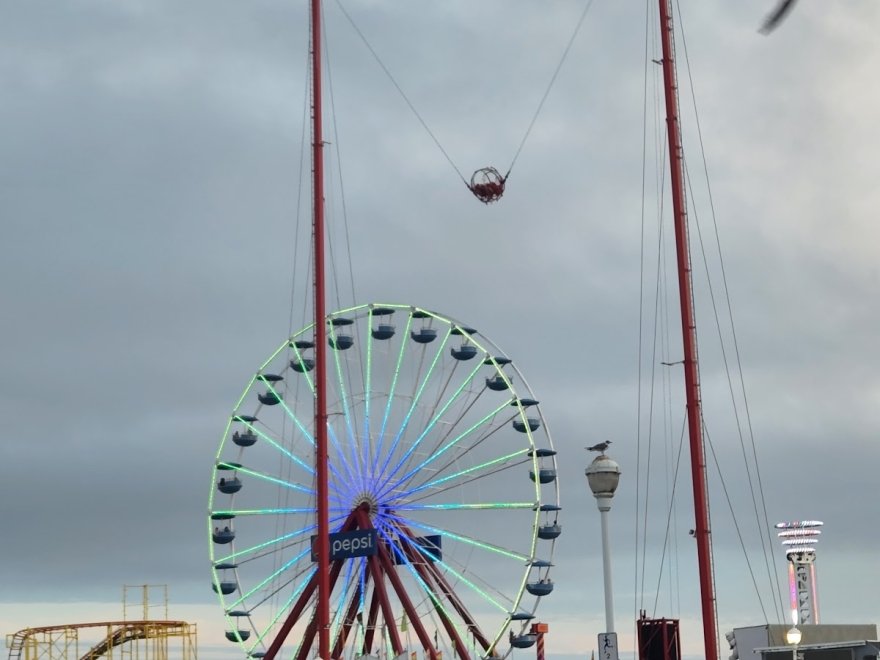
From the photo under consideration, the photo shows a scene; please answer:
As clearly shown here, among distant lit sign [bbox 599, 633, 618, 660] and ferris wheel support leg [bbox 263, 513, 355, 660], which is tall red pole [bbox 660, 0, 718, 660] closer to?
distant lit sign [bbox 599, 633, 618, 660]

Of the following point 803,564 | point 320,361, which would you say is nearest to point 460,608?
point 320,361

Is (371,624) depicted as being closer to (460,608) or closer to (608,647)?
(460,608)

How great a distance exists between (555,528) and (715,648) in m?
20.3

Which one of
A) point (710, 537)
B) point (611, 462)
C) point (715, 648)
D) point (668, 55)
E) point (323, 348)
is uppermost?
point (668, 55)

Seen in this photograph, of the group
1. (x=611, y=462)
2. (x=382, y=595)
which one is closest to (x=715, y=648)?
(x=611, y=462)

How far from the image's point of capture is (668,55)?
50000 mm

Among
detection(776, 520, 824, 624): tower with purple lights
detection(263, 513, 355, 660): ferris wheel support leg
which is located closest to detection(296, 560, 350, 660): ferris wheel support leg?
detection(263, 513, 355, 660): ferris wheel support leg

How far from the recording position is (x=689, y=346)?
4600 cm

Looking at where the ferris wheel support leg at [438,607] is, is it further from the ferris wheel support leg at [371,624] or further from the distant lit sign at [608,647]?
the distant lit sign at [608,647]

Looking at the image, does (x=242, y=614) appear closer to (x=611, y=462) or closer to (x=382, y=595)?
(x=382, y=595)

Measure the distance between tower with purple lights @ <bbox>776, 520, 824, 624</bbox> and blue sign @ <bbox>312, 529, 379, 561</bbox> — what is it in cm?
4297

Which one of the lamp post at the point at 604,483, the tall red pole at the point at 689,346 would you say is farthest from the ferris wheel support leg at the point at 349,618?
the tall red pole at the point at 689,346

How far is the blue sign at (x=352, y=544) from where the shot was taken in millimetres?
61625

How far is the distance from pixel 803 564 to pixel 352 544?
1784 inches
